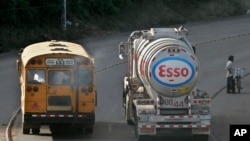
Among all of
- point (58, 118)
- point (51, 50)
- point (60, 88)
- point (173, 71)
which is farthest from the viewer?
point (51, 50)

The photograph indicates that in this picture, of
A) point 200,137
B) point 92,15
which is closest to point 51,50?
point 200,137

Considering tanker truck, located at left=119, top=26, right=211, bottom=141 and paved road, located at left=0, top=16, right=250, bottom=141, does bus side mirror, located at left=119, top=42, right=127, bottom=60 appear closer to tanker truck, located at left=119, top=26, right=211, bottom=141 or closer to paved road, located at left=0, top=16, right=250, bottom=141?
paved road, located at left=0, top=16, right=250, bottom=141

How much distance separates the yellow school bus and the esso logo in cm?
219

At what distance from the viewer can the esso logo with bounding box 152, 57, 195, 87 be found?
21672mm

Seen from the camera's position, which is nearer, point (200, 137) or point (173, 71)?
point (173, 71)

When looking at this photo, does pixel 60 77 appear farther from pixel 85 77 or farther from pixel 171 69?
pixel 171 69

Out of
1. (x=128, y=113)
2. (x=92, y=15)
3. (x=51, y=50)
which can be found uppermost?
(x=92, y=15)

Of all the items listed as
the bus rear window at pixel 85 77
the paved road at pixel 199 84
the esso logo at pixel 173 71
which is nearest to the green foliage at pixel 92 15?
the paved road at pixel 199 84

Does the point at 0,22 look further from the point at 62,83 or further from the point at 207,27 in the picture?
the point at 62,83

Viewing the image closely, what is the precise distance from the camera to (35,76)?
2283cm

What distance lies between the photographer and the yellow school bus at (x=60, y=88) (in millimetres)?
22672

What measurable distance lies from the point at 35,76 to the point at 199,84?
554 inches

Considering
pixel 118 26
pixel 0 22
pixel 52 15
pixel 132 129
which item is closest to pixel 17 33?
pixel 0 22

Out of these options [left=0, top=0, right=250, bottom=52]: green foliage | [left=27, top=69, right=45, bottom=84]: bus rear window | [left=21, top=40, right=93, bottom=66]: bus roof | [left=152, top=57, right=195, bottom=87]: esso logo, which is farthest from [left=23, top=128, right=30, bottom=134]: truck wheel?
[left=0, top=0, right=250, bottom=52]: green foliage
